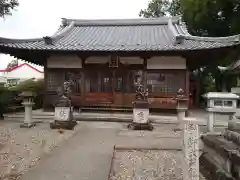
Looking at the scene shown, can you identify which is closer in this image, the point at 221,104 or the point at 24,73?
the point at 221,104

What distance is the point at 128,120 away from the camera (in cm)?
1288

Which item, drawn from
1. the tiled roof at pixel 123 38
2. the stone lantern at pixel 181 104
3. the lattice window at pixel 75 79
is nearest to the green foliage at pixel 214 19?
the tiled roof at pixel 123 38

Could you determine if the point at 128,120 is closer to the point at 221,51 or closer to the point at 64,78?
the point at 64,78

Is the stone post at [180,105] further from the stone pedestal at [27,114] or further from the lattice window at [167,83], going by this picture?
the stone pedestal at [27,114]

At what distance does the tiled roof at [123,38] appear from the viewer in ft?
43.6

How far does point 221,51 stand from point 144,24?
22.4ft

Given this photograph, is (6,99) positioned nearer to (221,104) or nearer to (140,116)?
(140,116)

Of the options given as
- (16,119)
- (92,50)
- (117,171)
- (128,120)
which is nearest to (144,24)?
(92,50)

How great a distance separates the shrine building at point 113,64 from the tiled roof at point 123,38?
46 mm

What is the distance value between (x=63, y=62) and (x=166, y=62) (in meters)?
5.37

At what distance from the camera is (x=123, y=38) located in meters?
16.1

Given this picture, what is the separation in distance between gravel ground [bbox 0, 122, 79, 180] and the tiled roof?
4.58 m

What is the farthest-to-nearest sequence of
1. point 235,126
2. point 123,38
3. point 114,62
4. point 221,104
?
point 123,38 → point 114,62 → point 221,104 → point 235,126

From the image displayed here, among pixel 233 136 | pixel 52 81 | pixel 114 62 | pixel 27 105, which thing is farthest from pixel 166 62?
pixel 233 136
